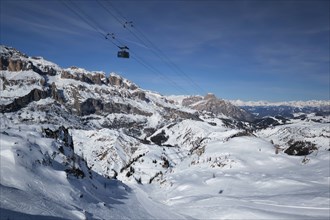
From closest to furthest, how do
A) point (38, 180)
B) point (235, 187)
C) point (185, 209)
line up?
point (38, 180), point (185, 209), point (235, 187)

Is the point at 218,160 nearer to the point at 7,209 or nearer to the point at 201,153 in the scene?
the point at 201,153

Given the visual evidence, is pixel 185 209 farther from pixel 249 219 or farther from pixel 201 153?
pixel 201 153

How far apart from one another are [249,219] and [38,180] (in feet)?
47.5

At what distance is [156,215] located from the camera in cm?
2406

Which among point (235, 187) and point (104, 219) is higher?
point (235, 187)

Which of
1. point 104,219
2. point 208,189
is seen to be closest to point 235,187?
point 208,189

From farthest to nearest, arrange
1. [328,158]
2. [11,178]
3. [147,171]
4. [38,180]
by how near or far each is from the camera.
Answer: [147,171] < [328,158] < [38,180] < [11,178]

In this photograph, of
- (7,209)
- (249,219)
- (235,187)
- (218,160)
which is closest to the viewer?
(7,209)

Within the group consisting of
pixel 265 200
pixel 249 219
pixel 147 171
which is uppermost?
pixel 147 171

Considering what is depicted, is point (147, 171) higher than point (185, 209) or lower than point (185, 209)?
higher

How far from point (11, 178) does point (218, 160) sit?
3510cm

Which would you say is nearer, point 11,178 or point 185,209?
point 11,178

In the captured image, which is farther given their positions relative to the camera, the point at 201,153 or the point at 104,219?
the point at 201,153

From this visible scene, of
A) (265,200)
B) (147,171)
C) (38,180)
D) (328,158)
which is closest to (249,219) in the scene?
(265,200)
